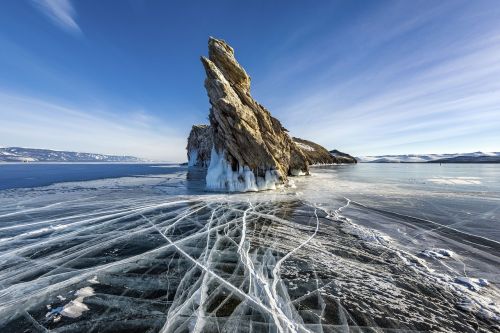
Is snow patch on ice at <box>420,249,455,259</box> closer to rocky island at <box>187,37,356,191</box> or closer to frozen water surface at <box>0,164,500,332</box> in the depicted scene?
frozen water surface at <box>0,164,500,332</box>

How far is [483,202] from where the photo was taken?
58.5 ft

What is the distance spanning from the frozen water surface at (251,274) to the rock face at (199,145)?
283 feet

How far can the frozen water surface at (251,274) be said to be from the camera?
4.83m

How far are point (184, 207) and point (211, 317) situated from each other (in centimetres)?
1298

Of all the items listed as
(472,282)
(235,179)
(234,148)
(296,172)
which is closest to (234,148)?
(234,148)

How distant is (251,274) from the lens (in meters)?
6.78

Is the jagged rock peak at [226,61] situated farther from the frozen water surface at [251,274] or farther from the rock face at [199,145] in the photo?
the rock face at [199,145]

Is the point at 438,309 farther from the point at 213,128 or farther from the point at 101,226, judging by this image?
the point at 213,128

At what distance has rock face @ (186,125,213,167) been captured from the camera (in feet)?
323

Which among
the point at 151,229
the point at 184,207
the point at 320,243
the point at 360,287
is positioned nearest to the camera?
the point at 360,287

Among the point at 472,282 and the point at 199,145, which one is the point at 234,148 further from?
the point at 199,145

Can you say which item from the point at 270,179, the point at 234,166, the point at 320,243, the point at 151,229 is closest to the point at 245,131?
the point at 234,166

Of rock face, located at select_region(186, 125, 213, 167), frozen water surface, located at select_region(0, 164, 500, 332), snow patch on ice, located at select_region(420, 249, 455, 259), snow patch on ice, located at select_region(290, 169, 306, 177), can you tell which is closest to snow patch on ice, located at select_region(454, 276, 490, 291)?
frozen water surface, located at select_region(0, 164, 500, 332)

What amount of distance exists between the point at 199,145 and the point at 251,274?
4184 inches
